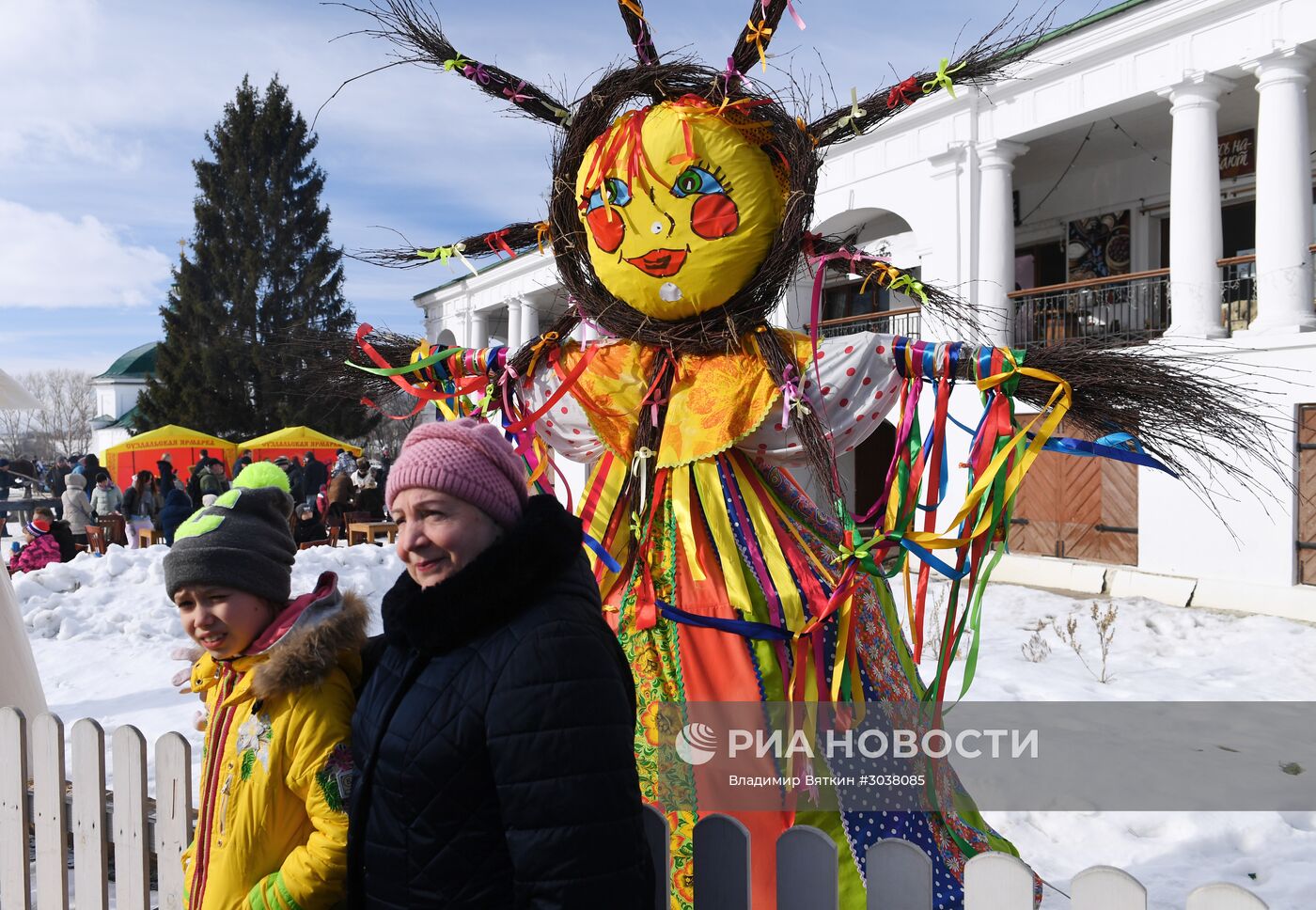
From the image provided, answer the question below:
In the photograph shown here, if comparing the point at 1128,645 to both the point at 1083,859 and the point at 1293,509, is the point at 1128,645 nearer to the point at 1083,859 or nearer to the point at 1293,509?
the point at 1293,509

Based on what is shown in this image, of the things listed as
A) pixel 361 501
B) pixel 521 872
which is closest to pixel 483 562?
pixel 521 872

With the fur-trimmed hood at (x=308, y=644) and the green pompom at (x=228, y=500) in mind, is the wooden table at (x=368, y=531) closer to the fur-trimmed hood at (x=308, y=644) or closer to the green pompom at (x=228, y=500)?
the green pompom at (x=228, y=500)

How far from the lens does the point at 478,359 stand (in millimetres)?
3236

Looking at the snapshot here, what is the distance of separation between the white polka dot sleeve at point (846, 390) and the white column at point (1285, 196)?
27.3 ft

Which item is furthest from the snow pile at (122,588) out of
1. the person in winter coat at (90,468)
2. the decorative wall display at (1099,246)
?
the decorative wall display at (1099,246)

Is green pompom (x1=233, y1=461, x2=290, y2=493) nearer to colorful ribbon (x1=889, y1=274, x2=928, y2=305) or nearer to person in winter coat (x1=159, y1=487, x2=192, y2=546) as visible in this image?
colorful ribbon (x1=889, y1=274, x2=928, y2=305)

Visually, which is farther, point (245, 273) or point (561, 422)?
point (245, 273)

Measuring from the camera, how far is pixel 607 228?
2943mm

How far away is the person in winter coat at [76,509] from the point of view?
432 inches

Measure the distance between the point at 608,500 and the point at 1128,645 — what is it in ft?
19.3

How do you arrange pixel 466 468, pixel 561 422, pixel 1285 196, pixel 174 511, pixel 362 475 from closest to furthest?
pixel 466 468, pixel 561 422, pixel 1285 196, pixel 174 511, pixel 362 475

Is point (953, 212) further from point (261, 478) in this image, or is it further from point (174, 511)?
point (261, 478)

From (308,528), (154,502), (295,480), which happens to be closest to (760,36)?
(308,528)

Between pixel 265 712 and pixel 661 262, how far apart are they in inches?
69.4
